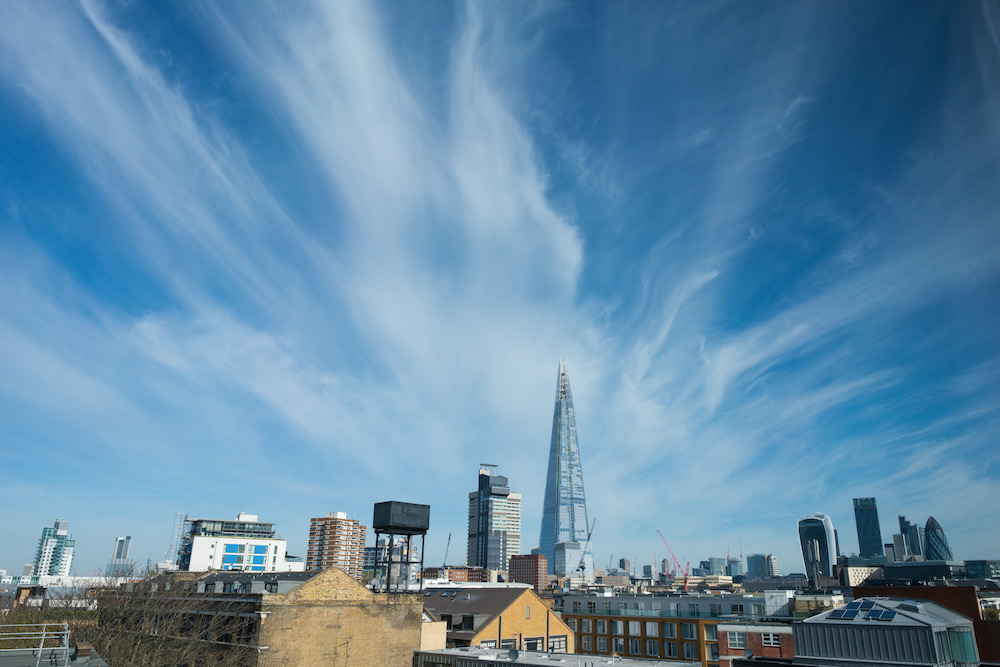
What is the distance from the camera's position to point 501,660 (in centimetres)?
4438

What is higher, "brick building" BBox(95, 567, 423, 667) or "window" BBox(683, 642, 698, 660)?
"brick building" BBox(95, 567, 423, 667)

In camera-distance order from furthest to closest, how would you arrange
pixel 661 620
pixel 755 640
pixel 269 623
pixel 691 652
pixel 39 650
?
pixel 661 620, pixel 691 652, pixel 755 640, pixel 269 623, pixel 39 650

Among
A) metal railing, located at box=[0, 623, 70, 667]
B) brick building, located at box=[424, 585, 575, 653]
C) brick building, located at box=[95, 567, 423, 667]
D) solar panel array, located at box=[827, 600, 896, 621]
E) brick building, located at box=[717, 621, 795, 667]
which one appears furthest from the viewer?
brick building, located at box=[424, 585, 575, 653]

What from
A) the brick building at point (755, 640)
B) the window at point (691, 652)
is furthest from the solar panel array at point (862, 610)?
the window at point (691, 652)

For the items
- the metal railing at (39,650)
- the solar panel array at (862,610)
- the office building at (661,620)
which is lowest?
the office building at (661,620)

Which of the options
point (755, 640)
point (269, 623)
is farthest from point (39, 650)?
point (755, 640)

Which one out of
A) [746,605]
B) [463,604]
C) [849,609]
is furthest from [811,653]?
[746,605]

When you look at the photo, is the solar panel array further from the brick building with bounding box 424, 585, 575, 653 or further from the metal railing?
the brick building with bounding box 424, 585, 575, 653

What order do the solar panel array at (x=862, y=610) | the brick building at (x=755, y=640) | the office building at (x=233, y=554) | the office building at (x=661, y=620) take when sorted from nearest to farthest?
the solar panel array at (x=862, y=610) < the brick building at (x=755, y=640) < the office building at (x=661, y=620) < the office building at (x=233, y=554)

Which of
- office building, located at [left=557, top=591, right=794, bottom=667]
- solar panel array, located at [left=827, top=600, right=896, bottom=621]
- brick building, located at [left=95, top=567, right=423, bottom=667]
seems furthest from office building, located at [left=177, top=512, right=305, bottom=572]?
solar panel array, located at [left=827, top=600, right=896, bottom=621]

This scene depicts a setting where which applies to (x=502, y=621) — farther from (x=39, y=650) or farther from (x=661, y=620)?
(x=39, y=650)

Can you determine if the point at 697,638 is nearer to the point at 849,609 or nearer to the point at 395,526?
the point at 395,526

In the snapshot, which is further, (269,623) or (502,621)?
(502,621)

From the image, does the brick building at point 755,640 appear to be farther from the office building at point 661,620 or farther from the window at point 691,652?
the window at point 691,652
